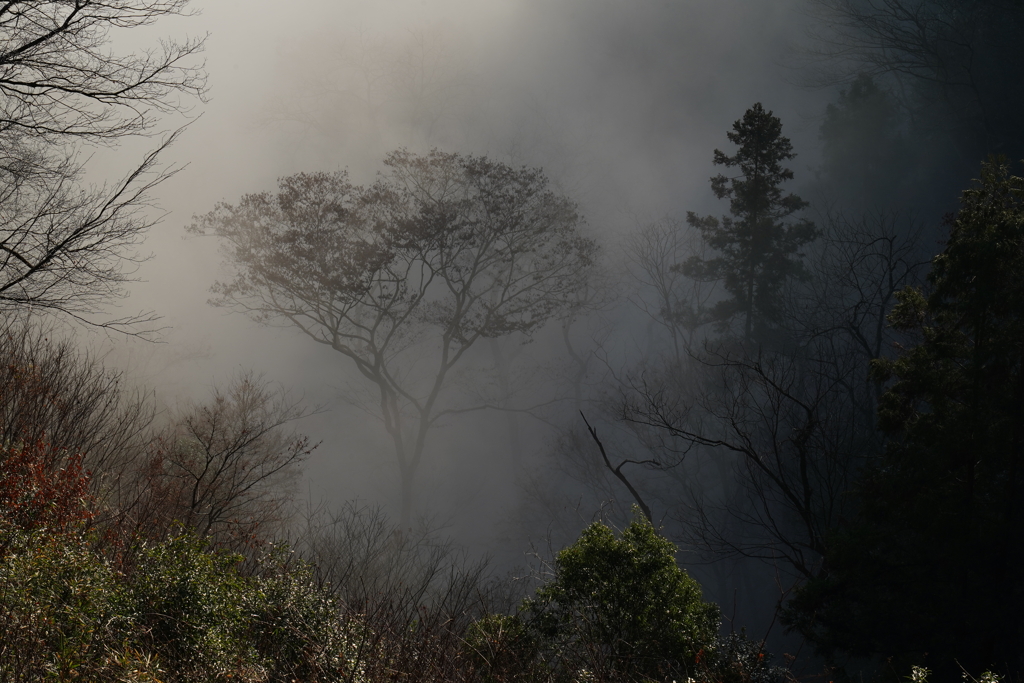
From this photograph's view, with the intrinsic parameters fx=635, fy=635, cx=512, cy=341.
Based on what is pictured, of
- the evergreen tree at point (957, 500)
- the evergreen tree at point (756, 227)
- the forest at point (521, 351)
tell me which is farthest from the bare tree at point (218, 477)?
the evergreen tree at point (756, 227)

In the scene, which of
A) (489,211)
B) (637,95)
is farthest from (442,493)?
(637,95)

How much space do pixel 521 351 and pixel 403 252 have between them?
10.5 meters

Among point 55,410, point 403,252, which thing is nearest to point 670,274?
point 403,252

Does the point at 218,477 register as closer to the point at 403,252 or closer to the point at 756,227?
the point at 403,252

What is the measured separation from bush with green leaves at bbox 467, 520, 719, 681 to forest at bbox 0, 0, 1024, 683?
4cm

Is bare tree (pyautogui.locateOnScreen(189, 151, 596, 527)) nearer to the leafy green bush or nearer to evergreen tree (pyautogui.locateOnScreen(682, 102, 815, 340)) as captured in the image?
evergreen tree (pyautogui.locateOnScreen(682, 102, 815, 340))

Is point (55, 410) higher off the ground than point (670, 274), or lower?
lower

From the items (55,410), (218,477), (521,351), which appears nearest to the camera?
(55,410)

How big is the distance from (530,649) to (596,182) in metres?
31.2

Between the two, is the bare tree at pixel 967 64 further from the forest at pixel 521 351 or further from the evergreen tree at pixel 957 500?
the evergreen tree at pixel 957 500

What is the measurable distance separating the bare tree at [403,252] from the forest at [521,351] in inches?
5.2

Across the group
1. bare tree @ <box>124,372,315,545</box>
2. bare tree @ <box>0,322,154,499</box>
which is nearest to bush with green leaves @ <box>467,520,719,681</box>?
bare tree @ <box>124,372,315,545</box>

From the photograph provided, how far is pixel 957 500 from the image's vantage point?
22.7 ft

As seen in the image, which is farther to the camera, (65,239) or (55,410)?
(55,410)
